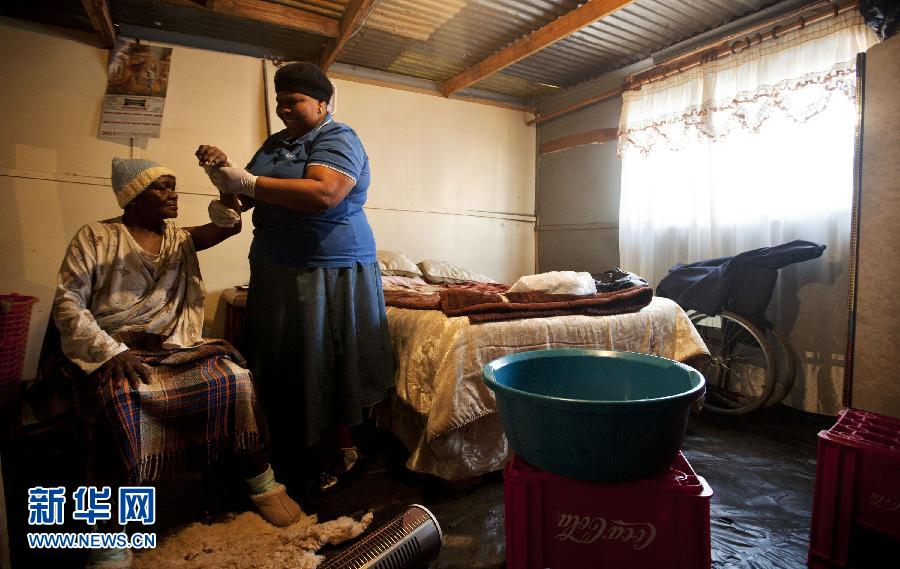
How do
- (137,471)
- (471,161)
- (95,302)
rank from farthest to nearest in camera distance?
(471,161)
(95,302)
(137,471)

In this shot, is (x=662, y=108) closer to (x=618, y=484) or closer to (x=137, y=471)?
(x=618, y=484)

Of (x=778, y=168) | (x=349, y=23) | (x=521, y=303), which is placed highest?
(x=349, y=23)

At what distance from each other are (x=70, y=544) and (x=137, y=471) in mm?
336

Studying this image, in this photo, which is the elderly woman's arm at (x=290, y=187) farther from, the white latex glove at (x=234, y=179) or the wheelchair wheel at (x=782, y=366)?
the wheelchair wheel at (x=782, y=366)

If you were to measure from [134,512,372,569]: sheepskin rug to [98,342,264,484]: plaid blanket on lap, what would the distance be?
0.85 ft

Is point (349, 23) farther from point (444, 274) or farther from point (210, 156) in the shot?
point (210, 156)

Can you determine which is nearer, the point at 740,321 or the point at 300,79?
the point at 300,79

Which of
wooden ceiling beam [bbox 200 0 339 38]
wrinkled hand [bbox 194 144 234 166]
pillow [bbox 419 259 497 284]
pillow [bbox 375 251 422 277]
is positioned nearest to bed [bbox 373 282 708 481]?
wrinkled hand [bbox 194 144 234 166]

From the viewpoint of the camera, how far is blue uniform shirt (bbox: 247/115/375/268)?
58.7 inches

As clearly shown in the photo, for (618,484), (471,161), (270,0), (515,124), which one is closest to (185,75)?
(270,0)

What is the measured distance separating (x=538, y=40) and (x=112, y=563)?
3.49 m

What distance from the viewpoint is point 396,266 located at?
3398mm

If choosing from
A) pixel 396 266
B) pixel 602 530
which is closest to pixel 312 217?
pixel 602 530

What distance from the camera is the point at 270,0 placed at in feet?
9.23
